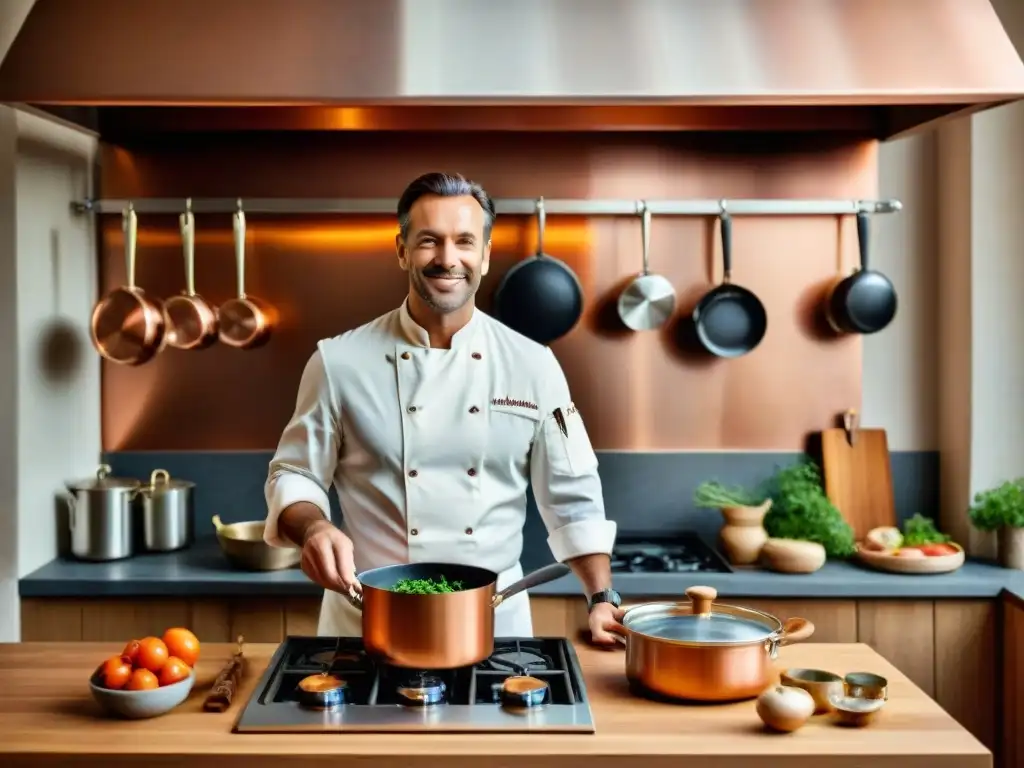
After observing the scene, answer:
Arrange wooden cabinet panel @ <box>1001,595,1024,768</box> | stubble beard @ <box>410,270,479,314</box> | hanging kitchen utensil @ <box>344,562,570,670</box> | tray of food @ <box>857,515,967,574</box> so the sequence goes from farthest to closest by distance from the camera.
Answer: tray of food @ <box>857,515,967,574</box>, wooden cabinet panel @ <box>1001,595,1024,768</box>, stubble beard @ <box>410,270,479,314</box>, hanging kitchen utensil @ <box>344,562,570,670</box>

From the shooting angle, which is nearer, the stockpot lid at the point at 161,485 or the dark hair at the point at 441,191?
the dark hair at the point at 441,191

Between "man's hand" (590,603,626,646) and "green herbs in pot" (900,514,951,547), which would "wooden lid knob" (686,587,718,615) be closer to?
"man's hand" (590,603,626,646)

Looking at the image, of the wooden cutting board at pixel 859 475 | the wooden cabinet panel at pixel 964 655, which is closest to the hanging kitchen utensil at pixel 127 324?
the wooden cutting board at pixel 859 475

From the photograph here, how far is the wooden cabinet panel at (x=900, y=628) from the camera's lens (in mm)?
2502

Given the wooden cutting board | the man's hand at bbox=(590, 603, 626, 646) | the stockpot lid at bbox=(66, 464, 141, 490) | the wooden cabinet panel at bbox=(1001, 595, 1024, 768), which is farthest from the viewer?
the wooden cutting board

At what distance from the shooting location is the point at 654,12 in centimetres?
224

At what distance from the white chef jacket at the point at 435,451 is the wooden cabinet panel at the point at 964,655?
109 cm

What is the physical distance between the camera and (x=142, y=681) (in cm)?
140

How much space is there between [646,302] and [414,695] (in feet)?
5.73

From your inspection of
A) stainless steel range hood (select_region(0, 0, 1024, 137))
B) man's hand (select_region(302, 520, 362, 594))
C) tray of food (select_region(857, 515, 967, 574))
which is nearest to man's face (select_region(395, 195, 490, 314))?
stainless steel range hood (select_region(0, 0, 1024, 137))

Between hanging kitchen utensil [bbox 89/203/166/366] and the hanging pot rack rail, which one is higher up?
the hanging pot rack rail

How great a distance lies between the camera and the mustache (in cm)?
187

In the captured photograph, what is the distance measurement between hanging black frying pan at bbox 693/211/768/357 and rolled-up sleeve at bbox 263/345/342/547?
130 cm

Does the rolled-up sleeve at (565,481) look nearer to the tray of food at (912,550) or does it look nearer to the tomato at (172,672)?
the tomato at (172,672)
